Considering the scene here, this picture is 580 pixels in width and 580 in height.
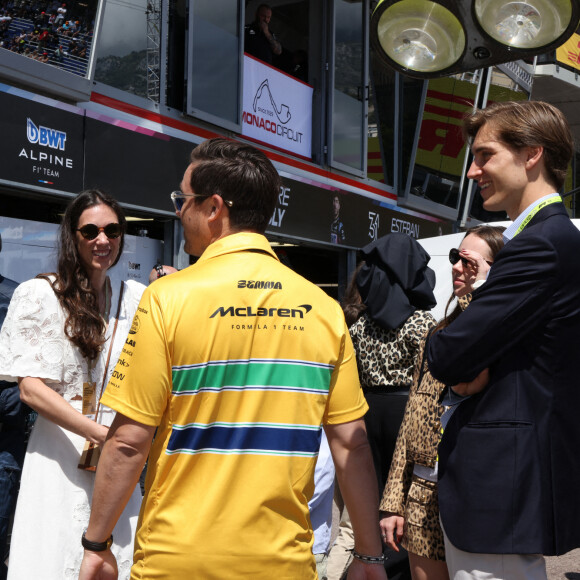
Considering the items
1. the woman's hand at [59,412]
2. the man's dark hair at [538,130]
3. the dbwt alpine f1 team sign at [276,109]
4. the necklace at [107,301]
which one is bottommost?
the woman's hand at [59,412]

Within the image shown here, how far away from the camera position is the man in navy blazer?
1.81m

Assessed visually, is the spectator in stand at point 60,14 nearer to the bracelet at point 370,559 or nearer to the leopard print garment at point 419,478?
the leopard print garment at point 419,478

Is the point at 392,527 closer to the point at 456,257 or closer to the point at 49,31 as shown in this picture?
the point at 456,257

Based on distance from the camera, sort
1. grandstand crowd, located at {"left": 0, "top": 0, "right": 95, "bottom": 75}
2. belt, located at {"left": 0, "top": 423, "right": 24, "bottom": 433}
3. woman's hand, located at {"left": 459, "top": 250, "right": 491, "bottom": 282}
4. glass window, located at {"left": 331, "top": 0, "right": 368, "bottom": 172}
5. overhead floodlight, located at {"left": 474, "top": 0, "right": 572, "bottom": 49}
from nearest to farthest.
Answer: woman's hand, located at {"left": 459, "top": 250, "right": 491, "bottom": 282}
belt, located at {"left": 0, "top": 423, "right": 24, "bottom": 433}
overhead floodlight, located at {"left": 474, "top": 0, "right": 572, "bottom": 49}
grandstand crowd, located at {"left": 0, "top": 0, "right": 95, "bottom": 75}
glass window, located at {"left": 331, "top": 0, "right": 368, "bottom": 172}

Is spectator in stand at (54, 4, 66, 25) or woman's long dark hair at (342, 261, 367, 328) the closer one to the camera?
woman's long dark hair at (342, 261, 367, 328)

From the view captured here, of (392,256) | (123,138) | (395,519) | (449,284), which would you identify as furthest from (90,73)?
(395,519)

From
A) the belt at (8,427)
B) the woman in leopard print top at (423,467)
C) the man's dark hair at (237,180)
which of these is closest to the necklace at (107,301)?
the belt at (8,427)

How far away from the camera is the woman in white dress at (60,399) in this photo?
103 inches

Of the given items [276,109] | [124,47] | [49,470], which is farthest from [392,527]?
[276,109]

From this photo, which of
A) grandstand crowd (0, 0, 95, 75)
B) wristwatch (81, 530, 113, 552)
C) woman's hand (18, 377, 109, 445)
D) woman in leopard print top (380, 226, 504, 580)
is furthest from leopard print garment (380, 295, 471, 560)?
grandstand crowd (0, 0, 95, 75)

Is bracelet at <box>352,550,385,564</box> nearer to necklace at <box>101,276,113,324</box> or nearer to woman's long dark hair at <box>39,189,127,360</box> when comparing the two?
woman's long dark hair at <box>39,189,127,360</box>

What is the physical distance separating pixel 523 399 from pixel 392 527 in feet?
3.64

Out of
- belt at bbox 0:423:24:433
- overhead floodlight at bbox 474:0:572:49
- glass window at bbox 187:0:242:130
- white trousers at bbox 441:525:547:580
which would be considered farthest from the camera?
glass window at bbox 187:0:242:130

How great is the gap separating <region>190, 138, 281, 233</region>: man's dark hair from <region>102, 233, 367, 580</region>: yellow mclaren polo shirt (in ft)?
0.42
